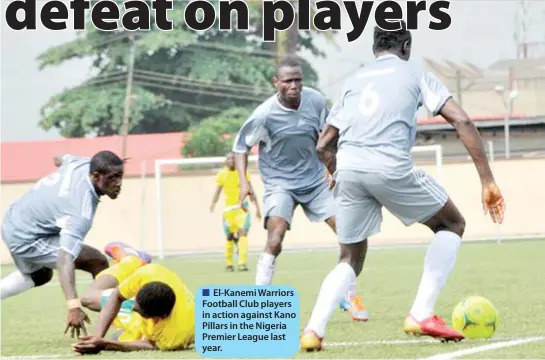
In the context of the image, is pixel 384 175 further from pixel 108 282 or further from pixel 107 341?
pixel 108 282

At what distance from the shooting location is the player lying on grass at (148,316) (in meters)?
8.65

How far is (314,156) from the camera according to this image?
1212 centimetres

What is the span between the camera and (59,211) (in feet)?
33.0

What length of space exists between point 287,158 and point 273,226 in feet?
2.04

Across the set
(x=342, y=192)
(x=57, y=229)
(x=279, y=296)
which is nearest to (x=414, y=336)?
(x=342, y=192)

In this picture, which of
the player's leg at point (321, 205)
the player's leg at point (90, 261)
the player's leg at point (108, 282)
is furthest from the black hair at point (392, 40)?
the player's leg at point (321, 205)

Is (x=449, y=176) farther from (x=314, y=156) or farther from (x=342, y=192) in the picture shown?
(x=342, y=192)

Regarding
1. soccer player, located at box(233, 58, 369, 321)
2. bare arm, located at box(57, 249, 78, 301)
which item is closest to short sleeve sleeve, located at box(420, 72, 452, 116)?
bare arm, located at box(57, 249, 78, 301)

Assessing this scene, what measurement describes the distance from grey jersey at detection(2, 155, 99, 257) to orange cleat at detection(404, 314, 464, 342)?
2490 mm

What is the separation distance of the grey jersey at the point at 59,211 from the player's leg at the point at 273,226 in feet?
6.60

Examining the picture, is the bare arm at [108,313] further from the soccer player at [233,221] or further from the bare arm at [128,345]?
the soccer player at [233,221]

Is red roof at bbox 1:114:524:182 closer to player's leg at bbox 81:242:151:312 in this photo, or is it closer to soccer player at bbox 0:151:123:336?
soccer player at bbox 0:151:123:336

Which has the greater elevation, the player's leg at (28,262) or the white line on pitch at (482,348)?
the player's leg at (28,262)

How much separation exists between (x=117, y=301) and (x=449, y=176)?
23.3m
